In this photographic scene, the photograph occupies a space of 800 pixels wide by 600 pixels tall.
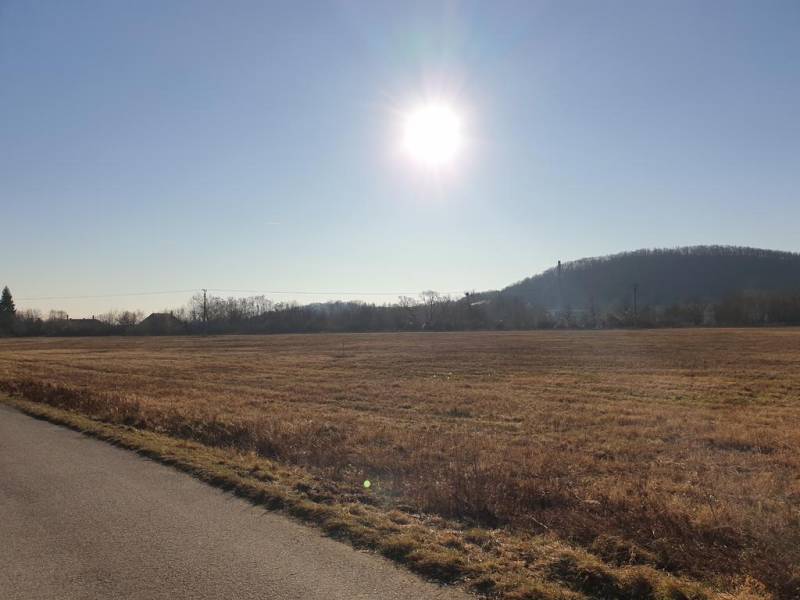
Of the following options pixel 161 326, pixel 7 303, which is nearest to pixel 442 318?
pixel 161 326

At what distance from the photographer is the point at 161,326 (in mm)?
133500

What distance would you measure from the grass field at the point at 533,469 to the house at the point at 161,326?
112m

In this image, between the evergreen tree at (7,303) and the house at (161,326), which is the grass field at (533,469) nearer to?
the house at (161,326)

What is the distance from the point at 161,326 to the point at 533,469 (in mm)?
136618

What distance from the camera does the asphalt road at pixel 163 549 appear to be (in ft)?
16.3

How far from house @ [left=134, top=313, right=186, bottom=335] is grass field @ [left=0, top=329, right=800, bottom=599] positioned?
112m

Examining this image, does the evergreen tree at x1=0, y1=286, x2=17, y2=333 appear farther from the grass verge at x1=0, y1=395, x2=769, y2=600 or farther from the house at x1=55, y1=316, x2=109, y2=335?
the grass verge at x1=0, y1=395, x2=769, y2=600

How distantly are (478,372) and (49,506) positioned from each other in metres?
27.4

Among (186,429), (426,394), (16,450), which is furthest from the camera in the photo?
(426,394)

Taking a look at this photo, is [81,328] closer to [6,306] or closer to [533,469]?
[6,306]

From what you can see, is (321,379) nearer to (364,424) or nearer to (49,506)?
(364,424)

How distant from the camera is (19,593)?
16.3 feet

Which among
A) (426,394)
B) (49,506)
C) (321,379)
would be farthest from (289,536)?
(321,379)

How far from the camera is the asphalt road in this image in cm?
498
